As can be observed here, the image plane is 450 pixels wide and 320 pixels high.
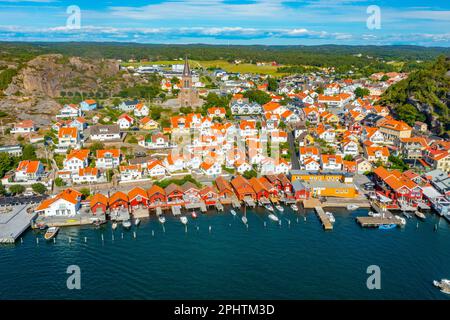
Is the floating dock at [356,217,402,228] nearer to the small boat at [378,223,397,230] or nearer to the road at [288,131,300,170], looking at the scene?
the small boat at [378,223,397,230]

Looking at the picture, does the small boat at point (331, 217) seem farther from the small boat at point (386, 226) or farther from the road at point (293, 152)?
the road at point (293, 152)

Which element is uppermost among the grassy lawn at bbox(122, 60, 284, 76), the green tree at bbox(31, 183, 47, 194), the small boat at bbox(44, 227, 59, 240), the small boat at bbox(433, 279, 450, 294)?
the grassy lawn at bbox(122, 60, 284, 76)

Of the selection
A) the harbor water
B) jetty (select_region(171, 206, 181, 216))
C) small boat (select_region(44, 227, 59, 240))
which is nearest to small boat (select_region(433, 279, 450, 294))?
the harbor water

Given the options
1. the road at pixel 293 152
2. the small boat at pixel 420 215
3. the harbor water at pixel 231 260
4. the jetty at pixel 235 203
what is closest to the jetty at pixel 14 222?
the harbor water at pixel 231 260

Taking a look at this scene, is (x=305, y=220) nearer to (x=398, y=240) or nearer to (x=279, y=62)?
(x=398, y=240)

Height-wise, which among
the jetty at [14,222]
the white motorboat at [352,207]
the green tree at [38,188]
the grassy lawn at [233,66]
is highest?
the grassy lawn at [233,66]

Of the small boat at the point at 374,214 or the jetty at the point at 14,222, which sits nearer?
the jetty at the point at 14,222
